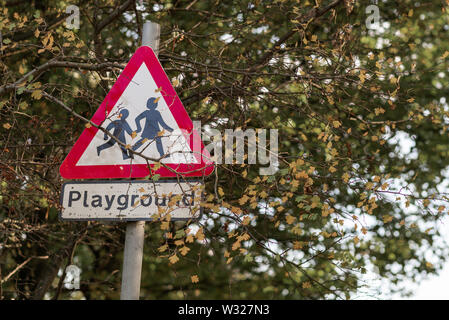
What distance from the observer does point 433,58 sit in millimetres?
7672

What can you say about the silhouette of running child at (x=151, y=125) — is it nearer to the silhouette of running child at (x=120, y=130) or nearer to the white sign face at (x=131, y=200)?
the silhouette of running child at (x=120, y=130)

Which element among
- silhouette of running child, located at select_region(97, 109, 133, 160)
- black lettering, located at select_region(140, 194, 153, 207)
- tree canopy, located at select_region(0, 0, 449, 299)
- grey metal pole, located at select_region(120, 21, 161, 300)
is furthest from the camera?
tree canopy, located at select_region(0, 0, 449, 299)

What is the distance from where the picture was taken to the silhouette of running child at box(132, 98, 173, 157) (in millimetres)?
2715

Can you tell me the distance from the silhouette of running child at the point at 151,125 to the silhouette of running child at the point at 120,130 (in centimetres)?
6

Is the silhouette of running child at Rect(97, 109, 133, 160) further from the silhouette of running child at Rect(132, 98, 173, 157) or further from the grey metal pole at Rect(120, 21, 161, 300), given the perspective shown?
the grey metal pole at Rect(120, 21, 161, 300)

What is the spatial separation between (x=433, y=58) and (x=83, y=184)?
20.8ft

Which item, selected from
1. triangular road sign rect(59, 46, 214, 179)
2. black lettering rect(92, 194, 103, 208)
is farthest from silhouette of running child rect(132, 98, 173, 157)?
black lettering rect(92, 194, 103, 208)

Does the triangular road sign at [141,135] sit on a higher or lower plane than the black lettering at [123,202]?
higher

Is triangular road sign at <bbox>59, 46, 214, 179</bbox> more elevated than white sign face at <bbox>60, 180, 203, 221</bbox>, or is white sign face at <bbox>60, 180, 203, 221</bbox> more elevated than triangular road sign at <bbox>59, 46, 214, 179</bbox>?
triangular road sign at <bbox>59, 46, 214, 179</bbox>

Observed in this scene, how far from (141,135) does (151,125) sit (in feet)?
0.24

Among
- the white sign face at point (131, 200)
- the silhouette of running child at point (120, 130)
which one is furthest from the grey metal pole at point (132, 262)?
the silhouette of running child at point (120, 130)

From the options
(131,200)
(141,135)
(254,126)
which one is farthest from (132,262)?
(254,126)

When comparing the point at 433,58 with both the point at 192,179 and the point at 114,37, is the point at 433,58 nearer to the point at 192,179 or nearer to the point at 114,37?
the point at 114,37

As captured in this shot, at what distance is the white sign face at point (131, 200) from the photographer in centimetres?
259
